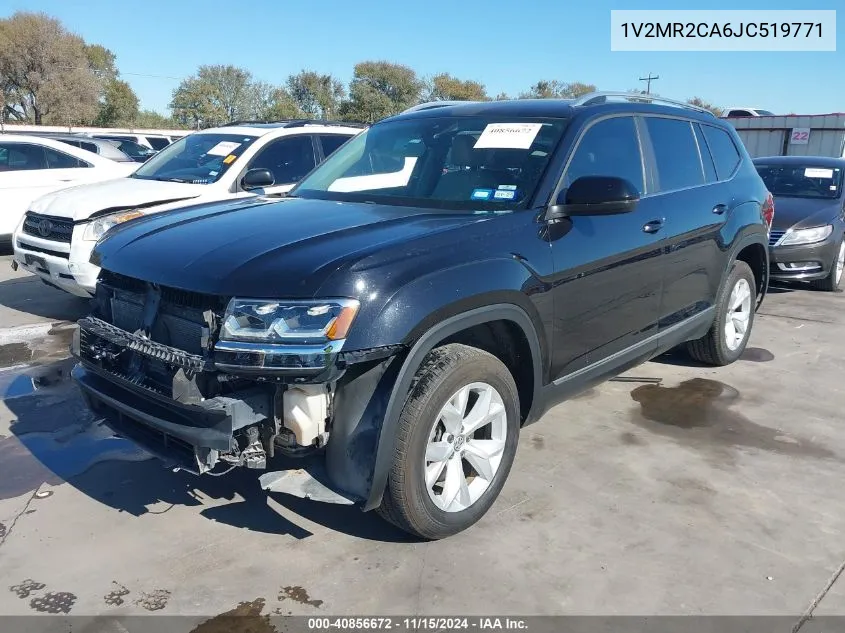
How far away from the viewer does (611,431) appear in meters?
4.45

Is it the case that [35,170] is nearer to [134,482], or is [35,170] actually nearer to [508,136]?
[134,482]

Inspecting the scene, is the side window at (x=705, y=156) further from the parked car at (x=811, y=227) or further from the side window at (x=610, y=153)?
the parked car at (x=811, y=227)

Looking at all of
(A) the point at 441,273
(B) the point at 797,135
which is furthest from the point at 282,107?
(A) the point at 441,273

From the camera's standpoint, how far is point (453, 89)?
57.7m

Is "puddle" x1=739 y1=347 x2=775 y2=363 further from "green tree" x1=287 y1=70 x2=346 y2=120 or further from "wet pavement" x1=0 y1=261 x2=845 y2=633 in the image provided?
"green tree" x1=287 y1=70 x2=346 y2=120

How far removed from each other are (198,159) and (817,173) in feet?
24.7

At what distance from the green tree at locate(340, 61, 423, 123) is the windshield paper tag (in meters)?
45.7

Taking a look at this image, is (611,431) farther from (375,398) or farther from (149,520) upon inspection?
(149,520)

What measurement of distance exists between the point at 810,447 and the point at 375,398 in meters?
2.91

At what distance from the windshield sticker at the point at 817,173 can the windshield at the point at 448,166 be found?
6.83m

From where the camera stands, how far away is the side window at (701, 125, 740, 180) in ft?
16.6

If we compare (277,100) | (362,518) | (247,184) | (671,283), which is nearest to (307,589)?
(362,518)

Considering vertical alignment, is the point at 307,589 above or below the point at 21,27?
below

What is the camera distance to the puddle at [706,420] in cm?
428
